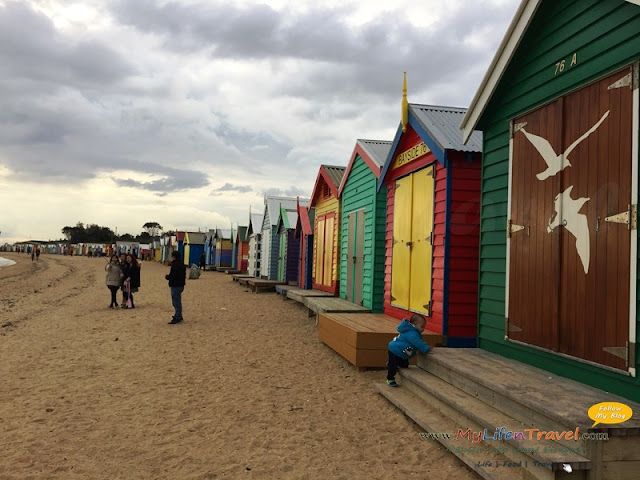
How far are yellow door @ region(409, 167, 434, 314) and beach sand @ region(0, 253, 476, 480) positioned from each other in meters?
1.51

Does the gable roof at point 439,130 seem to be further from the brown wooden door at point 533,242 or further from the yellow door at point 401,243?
the brown wooden door at point 533,242

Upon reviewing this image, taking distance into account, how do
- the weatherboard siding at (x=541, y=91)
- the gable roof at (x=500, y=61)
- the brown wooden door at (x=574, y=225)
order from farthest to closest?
the gable roof at (x=500, y=61) < the weatherboard siding at (x=541, y=91) < the brown wooden door at (x=574, y=225)

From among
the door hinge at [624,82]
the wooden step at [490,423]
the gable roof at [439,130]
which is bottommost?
the wooden step at [490,423]

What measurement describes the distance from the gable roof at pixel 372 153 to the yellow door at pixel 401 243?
4.19ft

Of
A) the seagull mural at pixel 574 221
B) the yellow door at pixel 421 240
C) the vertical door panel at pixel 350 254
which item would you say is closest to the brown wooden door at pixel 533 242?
the seagull mural at pixel 574 221

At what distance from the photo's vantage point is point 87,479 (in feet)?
12.1

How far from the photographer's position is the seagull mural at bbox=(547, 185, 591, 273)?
4238 mm

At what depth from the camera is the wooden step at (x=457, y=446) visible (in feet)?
Result: 11.3

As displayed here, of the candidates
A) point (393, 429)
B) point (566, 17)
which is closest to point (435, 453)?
point (393, 429)

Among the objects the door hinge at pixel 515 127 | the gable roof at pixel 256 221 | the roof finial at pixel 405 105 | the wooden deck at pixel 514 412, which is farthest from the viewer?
the gable roof at pixel 256 221

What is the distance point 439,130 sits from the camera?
7.48 meters

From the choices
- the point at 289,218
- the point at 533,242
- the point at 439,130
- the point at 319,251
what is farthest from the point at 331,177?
the point at 533,242

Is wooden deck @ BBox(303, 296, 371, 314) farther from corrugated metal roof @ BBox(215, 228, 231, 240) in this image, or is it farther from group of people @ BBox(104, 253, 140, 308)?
corrugated metal roof @ BBox(215, 228, 231, 240)

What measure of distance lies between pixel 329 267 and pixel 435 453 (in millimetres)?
10583
